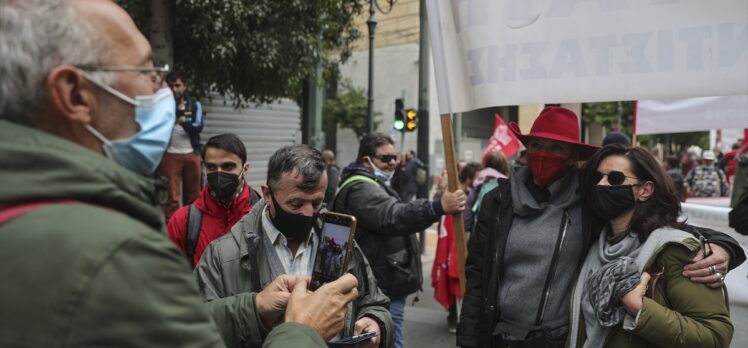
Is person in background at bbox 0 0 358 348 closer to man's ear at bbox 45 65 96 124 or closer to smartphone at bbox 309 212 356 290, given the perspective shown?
man's ear at bbox 45 65 96 124

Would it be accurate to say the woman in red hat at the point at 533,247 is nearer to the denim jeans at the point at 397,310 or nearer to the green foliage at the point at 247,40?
the denim jeans at the point at 397,310

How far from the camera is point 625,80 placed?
2465 millimetres

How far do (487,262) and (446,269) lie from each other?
3.42 meters

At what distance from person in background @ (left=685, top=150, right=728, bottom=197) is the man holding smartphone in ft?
33.6

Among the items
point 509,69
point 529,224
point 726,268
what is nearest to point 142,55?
point 509,69

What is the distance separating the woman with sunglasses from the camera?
2.26m

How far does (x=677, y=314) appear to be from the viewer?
2.27 meters

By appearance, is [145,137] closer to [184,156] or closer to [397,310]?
[397,310]

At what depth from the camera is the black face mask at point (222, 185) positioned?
3.66 meters

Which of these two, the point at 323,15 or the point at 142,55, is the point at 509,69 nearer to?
the point at 142,55

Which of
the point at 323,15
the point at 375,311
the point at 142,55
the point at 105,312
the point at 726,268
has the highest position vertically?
the point at 323,15

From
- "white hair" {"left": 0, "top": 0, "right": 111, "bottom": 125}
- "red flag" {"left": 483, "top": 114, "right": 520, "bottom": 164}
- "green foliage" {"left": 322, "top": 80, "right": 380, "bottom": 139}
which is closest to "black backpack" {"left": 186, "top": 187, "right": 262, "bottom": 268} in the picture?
"white hair" {"left": 0, "top": 0, "right": 111, "bottom": 125}

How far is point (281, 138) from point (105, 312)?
1306cm

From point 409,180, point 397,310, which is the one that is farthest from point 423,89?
point 397,310
